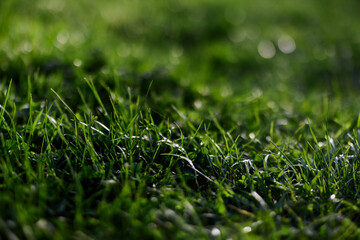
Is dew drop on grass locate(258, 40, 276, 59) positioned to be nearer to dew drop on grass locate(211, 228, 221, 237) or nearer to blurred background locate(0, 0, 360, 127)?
blurred background locate(0, 0, 360, 127)

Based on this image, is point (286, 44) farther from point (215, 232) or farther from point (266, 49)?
point (215, 232)

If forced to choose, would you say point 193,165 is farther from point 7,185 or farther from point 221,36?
point 221,36

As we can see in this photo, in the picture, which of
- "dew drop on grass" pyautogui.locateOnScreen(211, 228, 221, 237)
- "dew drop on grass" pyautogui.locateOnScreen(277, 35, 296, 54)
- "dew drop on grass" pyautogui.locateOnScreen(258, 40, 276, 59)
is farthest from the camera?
"dew drop on grass" pyautogui.locateOnScreen(277, 35, 296, 54)

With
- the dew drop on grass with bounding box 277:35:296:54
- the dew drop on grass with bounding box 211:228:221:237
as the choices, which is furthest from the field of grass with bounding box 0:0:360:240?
the dew drop on grass with bounding box 277:35:296:54

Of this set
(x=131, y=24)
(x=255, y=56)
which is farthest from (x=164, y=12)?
(x=255, y=56)

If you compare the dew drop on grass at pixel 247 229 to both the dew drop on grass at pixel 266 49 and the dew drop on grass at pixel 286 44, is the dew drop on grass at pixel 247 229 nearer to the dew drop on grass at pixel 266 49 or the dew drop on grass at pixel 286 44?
the dew drop on grass at pixel 266 49
